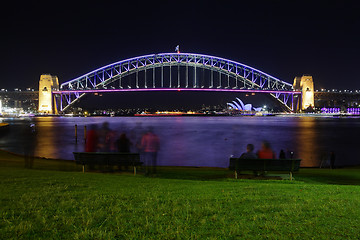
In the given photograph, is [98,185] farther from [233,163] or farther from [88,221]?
[233,163]

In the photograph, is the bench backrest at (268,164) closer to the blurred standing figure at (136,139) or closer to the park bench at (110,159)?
the park bench at (110,159)

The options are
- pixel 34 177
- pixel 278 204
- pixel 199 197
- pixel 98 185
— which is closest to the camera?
pixel 278 204

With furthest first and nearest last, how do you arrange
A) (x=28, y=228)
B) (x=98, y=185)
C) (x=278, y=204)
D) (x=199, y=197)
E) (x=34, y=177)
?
(x=34, y=177) < (x=98, y=185) < (x=199, y=197) < (x=278, y=204) < (x=28, y=228)

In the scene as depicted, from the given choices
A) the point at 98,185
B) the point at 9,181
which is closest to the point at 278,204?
the point at 98,185

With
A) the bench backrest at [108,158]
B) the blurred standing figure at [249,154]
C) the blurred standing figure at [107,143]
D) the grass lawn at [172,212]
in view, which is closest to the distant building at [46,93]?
the blurred standing figure at [107,143]

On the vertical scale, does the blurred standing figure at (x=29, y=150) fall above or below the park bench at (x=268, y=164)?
below

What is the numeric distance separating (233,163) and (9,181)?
4.39 metres

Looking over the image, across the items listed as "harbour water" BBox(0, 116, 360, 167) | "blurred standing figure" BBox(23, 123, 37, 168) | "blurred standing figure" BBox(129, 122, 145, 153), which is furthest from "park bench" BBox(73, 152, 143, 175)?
"harbour water" BBox(0, 116, 360, 167)

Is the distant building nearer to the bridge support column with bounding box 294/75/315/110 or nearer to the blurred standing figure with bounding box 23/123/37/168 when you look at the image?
the blurred standing figure with bounding box 23/123/37/168

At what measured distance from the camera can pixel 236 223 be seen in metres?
3.27

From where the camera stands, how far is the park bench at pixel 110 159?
730cm

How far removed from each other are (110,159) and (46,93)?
72987 millimetres

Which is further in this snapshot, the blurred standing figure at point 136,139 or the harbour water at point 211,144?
the harbour water at point 211,144

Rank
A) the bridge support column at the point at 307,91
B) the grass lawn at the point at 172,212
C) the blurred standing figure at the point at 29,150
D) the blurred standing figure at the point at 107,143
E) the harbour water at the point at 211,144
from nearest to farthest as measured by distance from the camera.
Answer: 1. the grass lawn at the point at 172,212
2. the blurred standing figure at the point at 29,150
3. the blurred standing figure at the point at 107,143
4. the harbour water at the point at 211,144
5. the bridge support column at the point at 307,91
